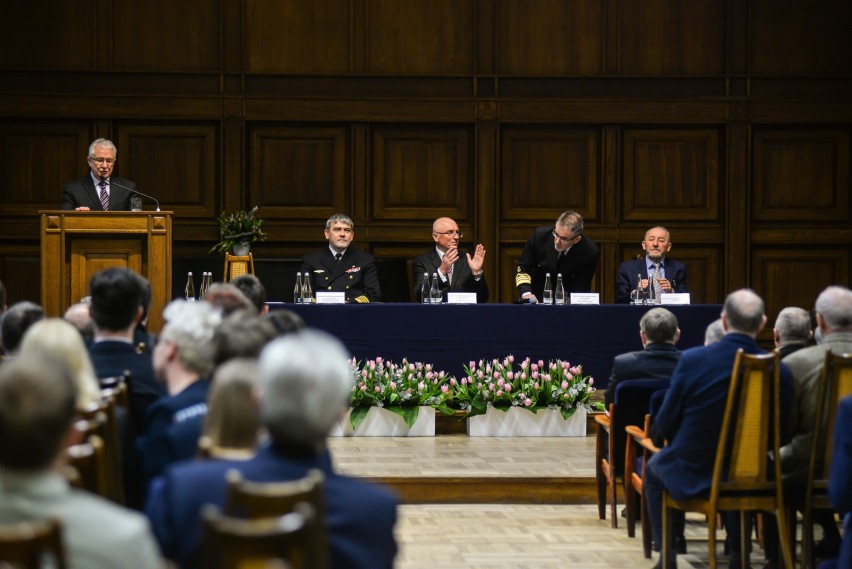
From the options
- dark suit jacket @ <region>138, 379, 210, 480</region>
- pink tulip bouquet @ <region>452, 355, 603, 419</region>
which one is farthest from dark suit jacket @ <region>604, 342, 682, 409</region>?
dark suit jacket @ <region>138, 379, 210, 480</region>

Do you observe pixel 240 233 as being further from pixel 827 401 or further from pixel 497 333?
pixel 827 401

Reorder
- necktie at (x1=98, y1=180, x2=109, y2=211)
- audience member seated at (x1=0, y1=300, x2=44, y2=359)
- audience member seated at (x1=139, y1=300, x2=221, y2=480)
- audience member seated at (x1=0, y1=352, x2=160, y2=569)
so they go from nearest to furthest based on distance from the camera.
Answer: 1. audience member seated at (x1=0, y1=352, x2=160, y2=569)
2. audience member seated at (x1=139, y1=300, x2=221, y2=480)
3. audience member seated at (x1=0, y1=300, x2=44, y2=359)
4. necktie at (x1=98, y1=180, x2=109, y2=211)

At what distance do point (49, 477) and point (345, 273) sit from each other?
6.81 m

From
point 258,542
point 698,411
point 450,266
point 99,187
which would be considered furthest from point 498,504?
point 258,542

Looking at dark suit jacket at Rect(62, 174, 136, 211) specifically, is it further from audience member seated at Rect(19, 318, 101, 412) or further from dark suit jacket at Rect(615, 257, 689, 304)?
audience member seated at Rect(19, 318, 101, 412)

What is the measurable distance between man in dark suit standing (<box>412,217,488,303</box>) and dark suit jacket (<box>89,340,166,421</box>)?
4.47 m

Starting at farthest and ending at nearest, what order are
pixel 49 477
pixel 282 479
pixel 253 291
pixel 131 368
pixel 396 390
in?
pixel 396 390 < pixel 253 291 < pixel 131 368 < pixel 282 479 < pixel 49 477

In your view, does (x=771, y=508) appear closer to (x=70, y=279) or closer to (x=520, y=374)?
(x=520, y=374)

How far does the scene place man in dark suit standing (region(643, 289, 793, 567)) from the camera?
4492 mm

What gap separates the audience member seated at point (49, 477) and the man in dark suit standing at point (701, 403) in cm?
291

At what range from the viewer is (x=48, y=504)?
189 centimetres

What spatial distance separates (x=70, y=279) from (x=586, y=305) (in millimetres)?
3103

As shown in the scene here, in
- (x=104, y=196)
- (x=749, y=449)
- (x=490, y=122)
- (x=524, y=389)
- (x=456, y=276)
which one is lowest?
(x=524, y=389)

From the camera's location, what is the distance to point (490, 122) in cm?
1065
